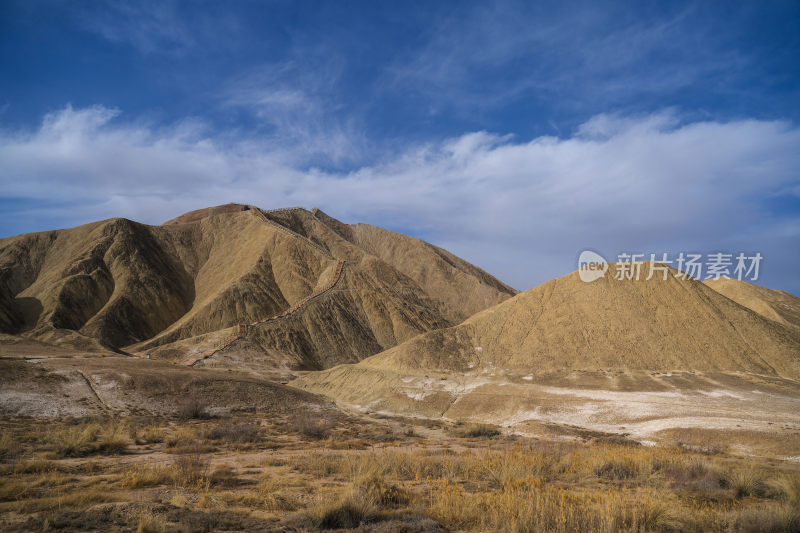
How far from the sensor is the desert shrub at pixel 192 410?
22.6 m

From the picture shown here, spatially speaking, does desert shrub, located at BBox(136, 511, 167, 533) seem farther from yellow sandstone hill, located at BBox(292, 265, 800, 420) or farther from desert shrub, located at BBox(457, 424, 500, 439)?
yellow sandstone hill, located at BBox(292, 265, 800, 420)

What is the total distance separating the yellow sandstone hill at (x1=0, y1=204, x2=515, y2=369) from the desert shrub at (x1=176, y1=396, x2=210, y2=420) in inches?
974

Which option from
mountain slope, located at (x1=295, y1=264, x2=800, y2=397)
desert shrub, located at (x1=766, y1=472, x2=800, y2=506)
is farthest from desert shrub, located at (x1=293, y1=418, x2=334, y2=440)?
desert shrub, located at (x1=766, y1=472, x2=800, y2=506)

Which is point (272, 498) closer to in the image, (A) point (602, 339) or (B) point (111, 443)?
(B) point (111, 443)

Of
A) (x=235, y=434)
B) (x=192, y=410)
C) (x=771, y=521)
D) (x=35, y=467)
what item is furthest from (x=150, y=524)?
(x=192, y=410)

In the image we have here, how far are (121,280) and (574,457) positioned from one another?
7322cm

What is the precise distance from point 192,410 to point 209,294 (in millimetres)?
53670

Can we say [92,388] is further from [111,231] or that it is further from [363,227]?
[363,227]

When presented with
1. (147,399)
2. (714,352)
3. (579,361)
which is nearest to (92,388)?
(147,399)

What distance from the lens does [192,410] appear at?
22.9 meters

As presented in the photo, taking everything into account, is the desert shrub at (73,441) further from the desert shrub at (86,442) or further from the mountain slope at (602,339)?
the mountain slope at (602,339)

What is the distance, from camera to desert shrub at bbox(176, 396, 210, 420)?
22641 millimetres

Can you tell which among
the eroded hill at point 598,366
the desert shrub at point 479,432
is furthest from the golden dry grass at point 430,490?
the eroded hill at point 598,366

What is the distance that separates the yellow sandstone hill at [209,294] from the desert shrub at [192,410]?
24732 millimetres
